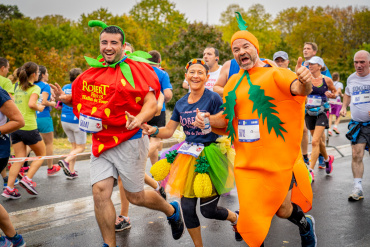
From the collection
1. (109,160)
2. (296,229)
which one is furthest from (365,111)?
(109,160)

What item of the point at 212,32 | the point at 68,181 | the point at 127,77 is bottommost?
the point at 68,181

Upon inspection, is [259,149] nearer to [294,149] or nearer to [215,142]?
[294,149]

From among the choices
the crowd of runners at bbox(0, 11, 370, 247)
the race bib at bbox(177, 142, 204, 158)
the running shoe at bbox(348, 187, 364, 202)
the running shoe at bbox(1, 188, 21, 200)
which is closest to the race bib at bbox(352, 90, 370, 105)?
the running shoe at bbox(348, 187, 364, 202)

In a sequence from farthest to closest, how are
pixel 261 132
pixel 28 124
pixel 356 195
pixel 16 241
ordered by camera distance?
pixel 28 124 → pixel 356 195 → pixel 16 241 → pixel 261 132

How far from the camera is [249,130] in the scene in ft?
12.7

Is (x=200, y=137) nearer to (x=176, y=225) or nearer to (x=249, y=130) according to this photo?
(x=249, y=130)

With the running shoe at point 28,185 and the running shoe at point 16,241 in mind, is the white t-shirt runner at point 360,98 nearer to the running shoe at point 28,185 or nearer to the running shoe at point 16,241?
the running shoe at point 16,241

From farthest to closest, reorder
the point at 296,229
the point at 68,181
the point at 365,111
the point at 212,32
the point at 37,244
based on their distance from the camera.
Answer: the point at 212,32 → the point at 68,181 → the point at 365,111 → the point at 296,229 → the point at 37,244

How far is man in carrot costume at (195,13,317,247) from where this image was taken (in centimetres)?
382

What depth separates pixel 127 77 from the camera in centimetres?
430

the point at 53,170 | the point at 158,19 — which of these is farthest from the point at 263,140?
the point at 158,19

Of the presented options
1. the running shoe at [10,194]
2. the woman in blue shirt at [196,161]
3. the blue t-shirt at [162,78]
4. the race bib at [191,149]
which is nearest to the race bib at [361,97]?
the blue t-shirt at [162,78]

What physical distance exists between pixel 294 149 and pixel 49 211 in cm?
396

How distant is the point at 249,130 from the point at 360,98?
372 centimetres
